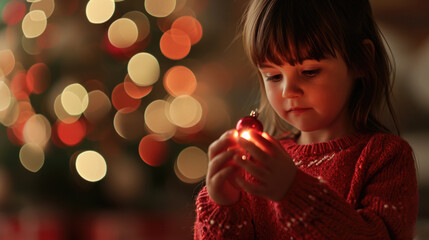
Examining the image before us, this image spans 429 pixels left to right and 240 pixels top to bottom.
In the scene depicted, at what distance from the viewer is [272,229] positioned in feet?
2.59

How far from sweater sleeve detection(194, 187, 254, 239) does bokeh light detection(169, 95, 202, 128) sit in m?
1.25

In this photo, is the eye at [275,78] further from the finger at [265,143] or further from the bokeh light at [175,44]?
the bokeh light at [175,44]

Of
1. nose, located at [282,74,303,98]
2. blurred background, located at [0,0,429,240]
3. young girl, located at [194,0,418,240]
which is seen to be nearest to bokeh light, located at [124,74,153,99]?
blurred background, located at [0,0,429,240]

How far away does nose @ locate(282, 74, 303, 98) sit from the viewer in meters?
0.75

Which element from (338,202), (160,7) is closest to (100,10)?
(160,7)

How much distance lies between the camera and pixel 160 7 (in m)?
1.92

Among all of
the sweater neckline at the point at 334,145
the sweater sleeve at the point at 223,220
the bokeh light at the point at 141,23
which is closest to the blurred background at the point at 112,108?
the bokeh light at the point at 141,23

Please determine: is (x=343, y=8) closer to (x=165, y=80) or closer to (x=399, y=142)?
(x=399, y=142)

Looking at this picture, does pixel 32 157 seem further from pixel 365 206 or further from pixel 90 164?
pixel 365 206

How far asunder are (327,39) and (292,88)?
93mm

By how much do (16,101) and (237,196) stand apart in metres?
1.66

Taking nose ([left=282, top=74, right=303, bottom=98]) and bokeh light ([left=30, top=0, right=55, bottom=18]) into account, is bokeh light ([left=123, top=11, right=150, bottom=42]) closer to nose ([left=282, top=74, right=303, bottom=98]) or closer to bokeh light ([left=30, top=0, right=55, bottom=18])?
bokeh light ([left=30, top=0, right=55, bottom=18])

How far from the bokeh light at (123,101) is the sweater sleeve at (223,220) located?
127 cm

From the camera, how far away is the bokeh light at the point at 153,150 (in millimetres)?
2055
